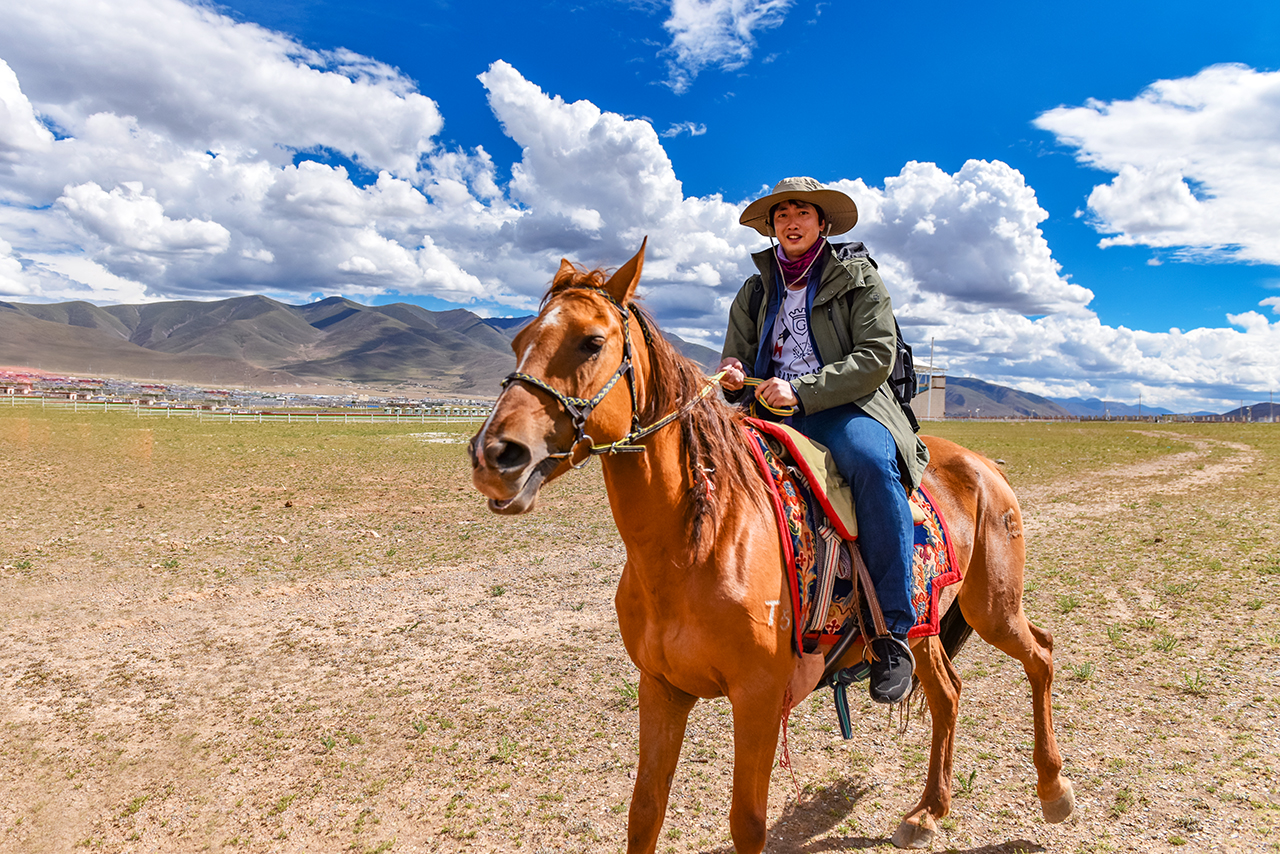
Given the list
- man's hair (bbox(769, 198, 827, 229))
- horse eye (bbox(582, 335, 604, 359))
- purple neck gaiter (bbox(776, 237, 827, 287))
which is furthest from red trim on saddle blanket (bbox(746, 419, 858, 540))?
man's hair (bbox(769, 198, 827, 229))

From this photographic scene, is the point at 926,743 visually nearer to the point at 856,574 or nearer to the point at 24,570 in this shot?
the point at 856,574

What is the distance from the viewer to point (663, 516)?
2939 mm

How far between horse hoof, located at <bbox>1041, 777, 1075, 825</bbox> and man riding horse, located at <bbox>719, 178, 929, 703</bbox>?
195 centimetres

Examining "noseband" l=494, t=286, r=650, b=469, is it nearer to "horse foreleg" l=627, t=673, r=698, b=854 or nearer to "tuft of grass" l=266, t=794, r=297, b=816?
"horse foreleg" l=627, t=673, r=698, b=854

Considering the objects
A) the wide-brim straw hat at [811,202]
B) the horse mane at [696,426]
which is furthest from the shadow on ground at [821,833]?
the wide-brim straw hat at [811,202]

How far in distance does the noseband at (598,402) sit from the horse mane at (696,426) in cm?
5

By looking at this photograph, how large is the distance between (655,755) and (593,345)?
2074 millimetres

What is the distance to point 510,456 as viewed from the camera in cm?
227

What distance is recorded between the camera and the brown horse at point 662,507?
7.99 ft

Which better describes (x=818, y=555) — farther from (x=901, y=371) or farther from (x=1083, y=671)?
(x=1083, y=671)

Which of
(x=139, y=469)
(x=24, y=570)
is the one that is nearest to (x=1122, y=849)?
(x=24, y=570)

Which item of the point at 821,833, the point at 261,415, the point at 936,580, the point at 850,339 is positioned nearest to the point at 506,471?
the point at 850,339

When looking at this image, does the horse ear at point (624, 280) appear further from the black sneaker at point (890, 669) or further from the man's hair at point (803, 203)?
the black sneaker at point (890, 669)

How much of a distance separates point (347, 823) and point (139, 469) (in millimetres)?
21849
